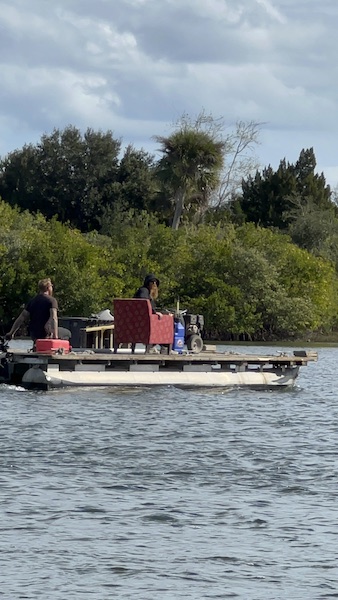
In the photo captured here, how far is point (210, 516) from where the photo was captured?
12.6 metres

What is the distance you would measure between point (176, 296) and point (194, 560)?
153 feet

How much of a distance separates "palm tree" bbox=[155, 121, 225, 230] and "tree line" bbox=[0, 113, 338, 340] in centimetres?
7

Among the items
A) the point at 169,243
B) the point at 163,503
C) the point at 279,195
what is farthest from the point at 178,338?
the point at 279,195

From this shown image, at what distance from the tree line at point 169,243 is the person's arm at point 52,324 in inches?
1193

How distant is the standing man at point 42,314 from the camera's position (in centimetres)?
2300

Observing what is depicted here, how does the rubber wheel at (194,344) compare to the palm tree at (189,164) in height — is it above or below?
below

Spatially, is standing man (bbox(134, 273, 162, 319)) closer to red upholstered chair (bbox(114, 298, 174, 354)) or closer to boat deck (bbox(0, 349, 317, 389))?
red upholstered chair (bbox(114, 298, 174, 354))

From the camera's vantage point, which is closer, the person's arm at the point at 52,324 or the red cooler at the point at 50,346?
the red cooler at the point at 50,346

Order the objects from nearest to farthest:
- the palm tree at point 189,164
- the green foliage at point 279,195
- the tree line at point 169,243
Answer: the tree line at point 169,243 < the palm tree at point 189,164 < the green foliage at point 279,195

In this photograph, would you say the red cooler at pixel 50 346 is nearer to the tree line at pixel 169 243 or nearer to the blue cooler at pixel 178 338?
the blue cooler at pixel 178 338

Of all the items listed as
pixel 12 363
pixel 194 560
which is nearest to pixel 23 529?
pixel 194 560

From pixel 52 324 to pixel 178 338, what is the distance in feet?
11.5

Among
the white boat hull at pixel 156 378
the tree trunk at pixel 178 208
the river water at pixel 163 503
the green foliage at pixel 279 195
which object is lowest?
the river water at pixel 163 503

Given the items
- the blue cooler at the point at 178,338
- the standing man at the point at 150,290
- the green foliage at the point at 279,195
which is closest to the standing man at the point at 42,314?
the standing man at the point at 150,290
